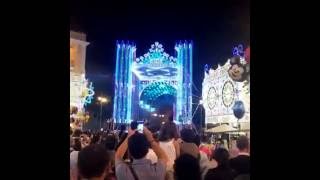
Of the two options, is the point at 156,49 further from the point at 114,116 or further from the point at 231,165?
the point at 231,165

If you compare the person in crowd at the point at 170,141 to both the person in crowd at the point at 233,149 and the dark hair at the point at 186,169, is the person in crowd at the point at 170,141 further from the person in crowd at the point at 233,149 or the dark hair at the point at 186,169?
the person in crowd at the point at 233,149

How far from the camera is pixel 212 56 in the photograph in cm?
206

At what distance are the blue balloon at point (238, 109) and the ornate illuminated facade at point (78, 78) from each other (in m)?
0.61

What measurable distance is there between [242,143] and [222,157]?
0.34 ft

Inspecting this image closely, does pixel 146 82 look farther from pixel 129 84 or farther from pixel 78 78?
pixel 78 78

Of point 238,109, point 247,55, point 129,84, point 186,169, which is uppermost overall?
point 247,55

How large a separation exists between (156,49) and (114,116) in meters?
0.34

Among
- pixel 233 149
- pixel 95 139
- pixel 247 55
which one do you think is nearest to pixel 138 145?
pixel 95 139

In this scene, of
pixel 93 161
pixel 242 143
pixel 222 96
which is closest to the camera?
pixel 93 161

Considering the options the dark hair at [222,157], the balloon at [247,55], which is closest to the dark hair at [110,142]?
the dark hair at [222,157]

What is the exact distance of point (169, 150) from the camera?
81.0 inches
